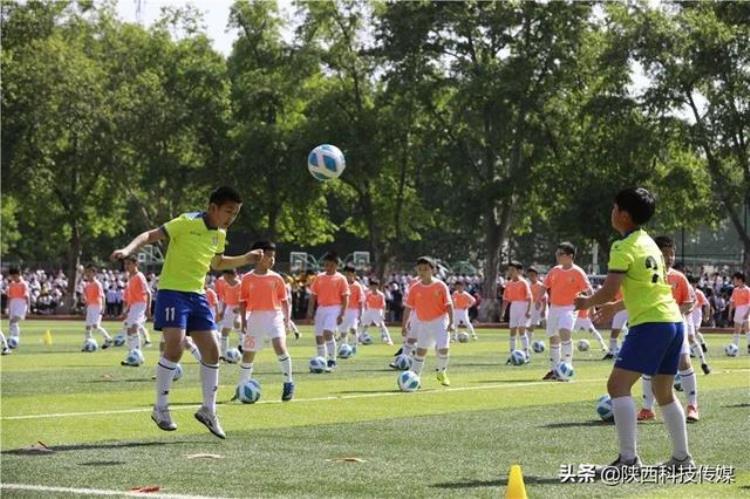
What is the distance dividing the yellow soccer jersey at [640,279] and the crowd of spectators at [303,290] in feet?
147

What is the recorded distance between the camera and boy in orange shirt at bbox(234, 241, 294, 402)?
19844 millimetres

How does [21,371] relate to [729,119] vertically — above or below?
below

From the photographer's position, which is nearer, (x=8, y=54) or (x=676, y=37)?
(x=676, y=37)

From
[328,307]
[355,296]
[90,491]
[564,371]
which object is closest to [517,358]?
[328,307]

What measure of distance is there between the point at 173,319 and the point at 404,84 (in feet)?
162

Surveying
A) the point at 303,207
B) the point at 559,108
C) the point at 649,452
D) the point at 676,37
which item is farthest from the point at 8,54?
the point at 649,452

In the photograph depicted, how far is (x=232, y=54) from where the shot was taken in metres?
74.2

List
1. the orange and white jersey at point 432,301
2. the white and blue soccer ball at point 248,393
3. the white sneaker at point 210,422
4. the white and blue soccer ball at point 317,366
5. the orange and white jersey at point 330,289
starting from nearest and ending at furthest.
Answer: the white sneaker at point 210,422, the white and blue soccer ball at point 248,393, the orange and white jersey at point 432,301, the white and blue soccer ball at point 317,366, the orange and white jersey at point 330,289

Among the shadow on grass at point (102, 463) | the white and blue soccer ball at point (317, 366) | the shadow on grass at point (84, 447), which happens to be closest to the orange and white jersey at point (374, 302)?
the white and blue soccer ball at point (317, 366)

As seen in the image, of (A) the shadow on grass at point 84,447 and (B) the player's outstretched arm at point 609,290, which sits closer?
(B) the player's outstretched arm at point 609,290

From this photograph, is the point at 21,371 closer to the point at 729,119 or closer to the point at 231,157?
the point at 729,119

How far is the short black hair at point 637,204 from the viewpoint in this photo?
459 inches

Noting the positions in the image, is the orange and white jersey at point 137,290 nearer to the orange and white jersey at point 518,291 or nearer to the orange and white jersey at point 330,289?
the orange and white jersey at point 330,289

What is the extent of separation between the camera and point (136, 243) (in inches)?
554
